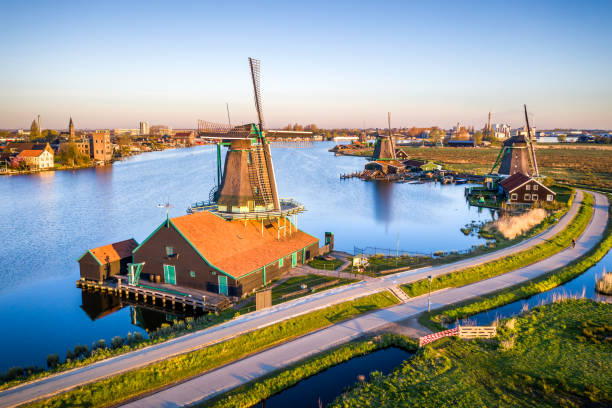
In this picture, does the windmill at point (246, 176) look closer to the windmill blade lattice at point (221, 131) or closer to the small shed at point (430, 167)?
the windmill blade lattice at point (221, 131)

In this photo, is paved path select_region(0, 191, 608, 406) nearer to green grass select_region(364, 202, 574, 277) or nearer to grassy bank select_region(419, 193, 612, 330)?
grassy bank select_region(419, 193, 612, 330)

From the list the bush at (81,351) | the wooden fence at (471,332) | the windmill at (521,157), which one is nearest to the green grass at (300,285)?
the wooden fence at (471,332)

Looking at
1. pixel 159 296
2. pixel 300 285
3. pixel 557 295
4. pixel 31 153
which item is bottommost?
pixel 557 295

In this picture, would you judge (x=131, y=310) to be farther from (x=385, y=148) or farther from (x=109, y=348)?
(x=385, y=148)

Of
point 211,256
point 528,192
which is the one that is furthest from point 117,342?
point 528,192

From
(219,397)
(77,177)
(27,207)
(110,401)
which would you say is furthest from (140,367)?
(77,177)

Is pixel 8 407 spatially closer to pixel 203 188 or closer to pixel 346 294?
pixel 346 294
